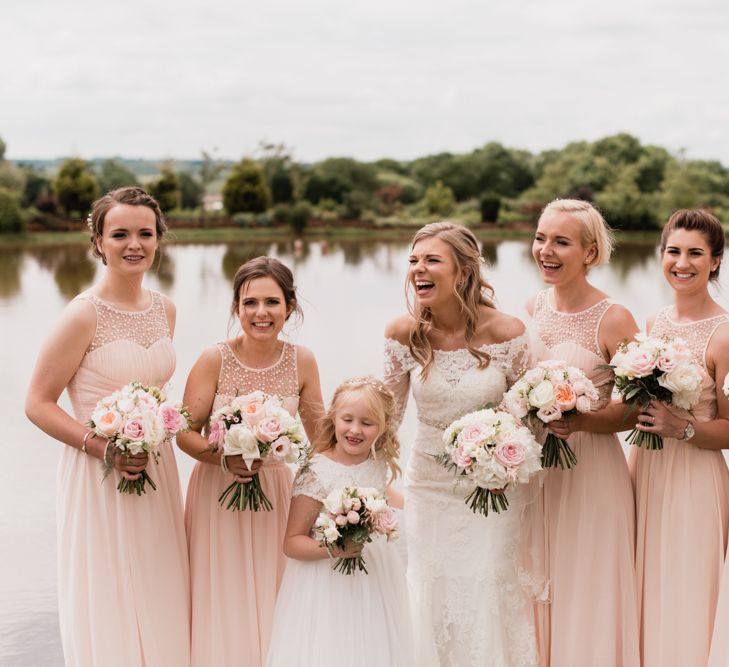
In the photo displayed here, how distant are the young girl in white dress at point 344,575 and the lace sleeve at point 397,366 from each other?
272mm

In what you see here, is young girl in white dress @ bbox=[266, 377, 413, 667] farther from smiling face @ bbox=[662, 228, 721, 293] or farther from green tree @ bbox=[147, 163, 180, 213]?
green tree @ bbox=[147, 163, 180, 213]

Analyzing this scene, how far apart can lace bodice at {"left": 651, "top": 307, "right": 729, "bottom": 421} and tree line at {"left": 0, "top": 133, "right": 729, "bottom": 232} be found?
51.9 m

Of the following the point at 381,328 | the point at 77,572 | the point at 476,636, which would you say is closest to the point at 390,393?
the point at 476,636

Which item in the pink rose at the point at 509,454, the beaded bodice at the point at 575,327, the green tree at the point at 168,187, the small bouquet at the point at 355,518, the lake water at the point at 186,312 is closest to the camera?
the small bouquet at the point at 355,518

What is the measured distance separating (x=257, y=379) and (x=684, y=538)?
2.51m

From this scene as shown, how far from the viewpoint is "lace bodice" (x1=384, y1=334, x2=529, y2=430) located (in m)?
5.40

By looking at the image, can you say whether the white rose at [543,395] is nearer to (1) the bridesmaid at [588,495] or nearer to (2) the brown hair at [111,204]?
(1) the bridesmaid at [588,495]

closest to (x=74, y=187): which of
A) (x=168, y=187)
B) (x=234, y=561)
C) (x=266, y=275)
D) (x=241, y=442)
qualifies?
(x=168, y=187)

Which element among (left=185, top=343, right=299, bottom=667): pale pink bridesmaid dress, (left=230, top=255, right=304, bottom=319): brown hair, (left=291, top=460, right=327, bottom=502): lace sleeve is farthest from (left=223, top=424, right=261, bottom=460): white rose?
(left=230, top=255, right=304, bottom=319): brown hair

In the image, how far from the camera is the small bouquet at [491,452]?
4832 mm

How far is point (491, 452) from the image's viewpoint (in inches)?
190

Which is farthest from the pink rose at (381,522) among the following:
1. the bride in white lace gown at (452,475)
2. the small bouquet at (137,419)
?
the small bouquet at (137,419)

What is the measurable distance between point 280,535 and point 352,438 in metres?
0.74

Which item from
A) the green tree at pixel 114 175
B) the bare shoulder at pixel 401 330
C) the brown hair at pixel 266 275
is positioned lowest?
the bare shoulder at pixel 401 330
